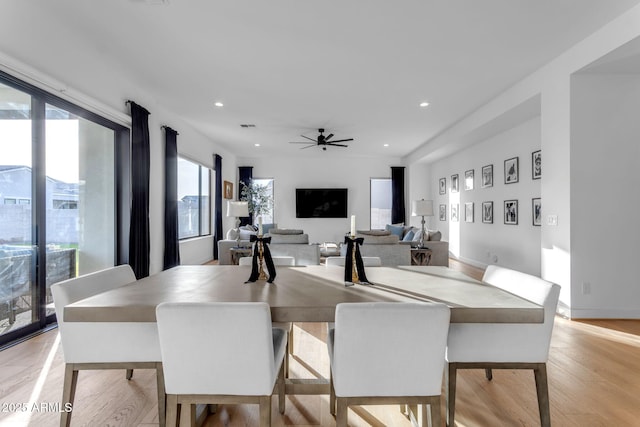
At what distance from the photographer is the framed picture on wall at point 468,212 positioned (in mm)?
6707

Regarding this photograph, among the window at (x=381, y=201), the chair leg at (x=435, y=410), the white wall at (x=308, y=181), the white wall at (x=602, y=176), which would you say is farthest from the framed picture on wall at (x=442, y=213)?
the chair leg at (x=435, y=410)

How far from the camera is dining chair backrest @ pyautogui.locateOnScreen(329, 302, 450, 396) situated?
114cm

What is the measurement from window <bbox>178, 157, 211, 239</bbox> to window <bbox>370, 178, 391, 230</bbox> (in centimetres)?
452

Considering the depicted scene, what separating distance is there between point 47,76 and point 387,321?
3387 millimetres

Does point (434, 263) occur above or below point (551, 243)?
below

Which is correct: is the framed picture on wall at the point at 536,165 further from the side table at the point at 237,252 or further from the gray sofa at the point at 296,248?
the side table at the point at 237,252

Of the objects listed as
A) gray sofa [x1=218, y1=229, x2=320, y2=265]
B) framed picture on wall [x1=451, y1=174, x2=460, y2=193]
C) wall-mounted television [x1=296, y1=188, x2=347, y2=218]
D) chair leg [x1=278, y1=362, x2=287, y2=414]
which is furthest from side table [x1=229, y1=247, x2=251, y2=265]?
framed picture on wall [x1=451, y1=174, x2=460, y2=193]

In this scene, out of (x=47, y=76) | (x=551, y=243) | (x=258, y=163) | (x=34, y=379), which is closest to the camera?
(x=34, y=379)

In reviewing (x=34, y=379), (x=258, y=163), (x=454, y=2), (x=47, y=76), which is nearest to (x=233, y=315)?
(x=34, y=379)

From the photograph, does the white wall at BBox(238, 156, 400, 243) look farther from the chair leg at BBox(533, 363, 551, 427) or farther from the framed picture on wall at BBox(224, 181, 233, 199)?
the chair leg at BBox(533, 363, 551, 427)

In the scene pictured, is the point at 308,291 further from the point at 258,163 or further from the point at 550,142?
the point at 258,163

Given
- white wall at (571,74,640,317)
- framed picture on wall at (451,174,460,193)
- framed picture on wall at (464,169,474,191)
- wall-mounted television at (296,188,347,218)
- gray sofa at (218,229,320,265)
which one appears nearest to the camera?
white wall at (571,74,640,317)

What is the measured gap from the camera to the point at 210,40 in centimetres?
304

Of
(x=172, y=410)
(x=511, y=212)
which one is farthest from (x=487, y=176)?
(x=172, y=410)
